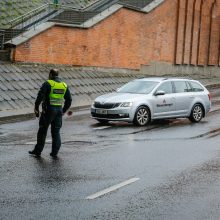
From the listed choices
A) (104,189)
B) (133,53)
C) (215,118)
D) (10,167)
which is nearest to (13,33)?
(133,53)

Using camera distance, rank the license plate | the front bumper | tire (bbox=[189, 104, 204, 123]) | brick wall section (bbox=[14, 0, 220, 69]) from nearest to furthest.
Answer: the front bumper < the license plate < tire (bbox=[189, 104, 204, 123]) < brick wall section (bbox=[14, 0, 220, 69])

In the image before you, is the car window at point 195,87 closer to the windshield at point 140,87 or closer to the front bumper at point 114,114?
the windshield at point 140,87

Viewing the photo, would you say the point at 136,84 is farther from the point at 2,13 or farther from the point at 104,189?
the point at 2,13

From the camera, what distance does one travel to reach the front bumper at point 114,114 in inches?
714

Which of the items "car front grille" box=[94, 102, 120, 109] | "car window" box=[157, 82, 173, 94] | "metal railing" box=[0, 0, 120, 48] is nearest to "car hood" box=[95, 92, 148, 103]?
"car front grille" box=[94, 102, 120, 109]

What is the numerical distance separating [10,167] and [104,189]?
2512mm

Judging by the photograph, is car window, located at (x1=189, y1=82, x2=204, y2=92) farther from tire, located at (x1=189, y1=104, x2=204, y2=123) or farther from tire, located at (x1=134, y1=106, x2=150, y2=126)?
tire, located at (x1=134, y1=106, x2=150, y2=126)

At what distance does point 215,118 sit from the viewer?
2089cm

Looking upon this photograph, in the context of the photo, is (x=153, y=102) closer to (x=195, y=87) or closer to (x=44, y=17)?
(x=195, y=87)

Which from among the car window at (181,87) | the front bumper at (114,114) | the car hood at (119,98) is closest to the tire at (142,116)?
the front bumper at (114,114)

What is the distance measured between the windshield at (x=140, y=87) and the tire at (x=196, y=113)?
163 cm

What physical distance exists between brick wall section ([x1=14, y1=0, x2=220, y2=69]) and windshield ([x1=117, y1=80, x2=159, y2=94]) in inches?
284

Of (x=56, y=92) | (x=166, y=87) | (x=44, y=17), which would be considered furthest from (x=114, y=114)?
(x=44, y=17)

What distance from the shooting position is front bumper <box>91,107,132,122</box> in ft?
59.5
